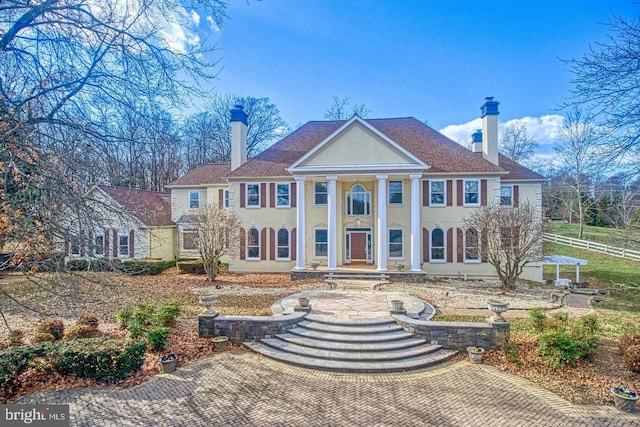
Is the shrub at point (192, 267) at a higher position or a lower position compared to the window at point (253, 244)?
lower

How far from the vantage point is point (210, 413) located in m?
5.62

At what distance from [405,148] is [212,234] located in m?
11.8

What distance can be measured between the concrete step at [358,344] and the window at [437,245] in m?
10.8

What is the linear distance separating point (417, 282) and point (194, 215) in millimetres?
12786

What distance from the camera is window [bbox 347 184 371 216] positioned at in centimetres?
1942

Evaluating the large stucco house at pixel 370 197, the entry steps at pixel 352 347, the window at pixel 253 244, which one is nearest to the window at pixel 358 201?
Result: the large stucco house at pixel 370 197

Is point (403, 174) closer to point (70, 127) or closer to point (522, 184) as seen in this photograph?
point (522, 184)

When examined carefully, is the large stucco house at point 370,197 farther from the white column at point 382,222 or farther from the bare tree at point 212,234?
the bare tree at point 212,234

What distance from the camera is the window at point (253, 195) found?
19.7 meters

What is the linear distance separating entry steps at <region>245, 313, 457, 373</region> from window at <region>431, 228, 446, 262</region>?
1026 centimetres

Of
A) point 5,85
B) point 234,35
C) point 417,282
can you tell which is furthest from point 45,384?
point 417,282

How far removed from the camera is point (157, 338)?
25.8 feet

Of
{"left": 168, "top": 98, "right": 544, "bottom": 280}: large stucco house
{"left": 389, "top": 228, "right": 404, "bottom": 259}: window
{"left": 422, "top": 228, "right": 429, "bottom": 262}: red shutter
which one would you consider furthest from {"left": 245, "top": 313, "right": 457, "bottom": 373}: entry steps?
{"left": 422, "top": 228, "right": 429, "bottom": 262}: red shutter

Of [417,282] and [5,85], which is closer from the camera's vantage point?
[5,85]
